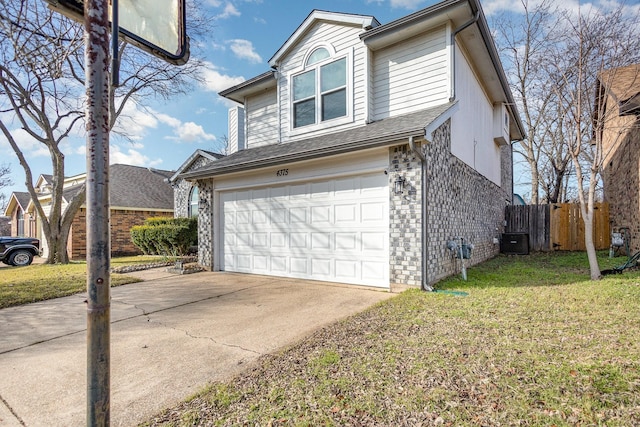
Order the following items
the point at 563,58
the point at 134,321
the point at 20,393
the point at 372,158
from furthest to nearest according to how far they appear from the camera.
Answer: the point at 563,58
the point at 372,158
the point at 134,321
the point at 20,393

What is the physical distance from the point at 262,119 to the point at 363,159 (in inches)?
204

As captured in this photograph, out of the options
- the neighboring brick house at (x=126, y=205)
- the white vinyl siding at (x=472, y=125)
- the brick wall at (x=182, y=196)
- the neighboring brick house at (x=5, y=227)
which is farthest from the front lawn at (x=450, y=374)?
the neighboring brick house at (x=5, y=227)

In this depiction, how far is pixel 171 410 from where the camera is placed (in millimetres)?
2418

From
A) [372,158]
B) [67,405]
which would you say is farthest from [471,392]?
[372,158]

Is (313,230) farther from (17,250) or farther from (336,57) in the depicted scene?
(17,250)

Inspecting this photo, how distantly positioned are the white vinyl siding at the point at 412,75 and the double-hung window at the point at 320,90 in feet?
2.87

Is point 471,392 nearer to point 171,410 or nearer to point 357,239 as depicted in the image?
point 171,410

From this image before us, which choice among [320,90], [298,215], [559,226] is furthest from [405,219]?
[559,226]

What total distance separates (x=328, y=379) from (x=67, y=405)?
2.06 metres

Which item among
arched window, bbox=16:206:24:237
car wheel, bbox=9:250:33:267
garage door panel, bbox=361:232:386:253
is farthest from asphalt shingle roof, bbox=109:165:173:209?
garage door panel, bbox=361:232:386:253

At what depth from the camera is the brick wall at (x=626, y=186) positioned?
28.2ft

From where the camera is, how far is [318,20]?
860 cm

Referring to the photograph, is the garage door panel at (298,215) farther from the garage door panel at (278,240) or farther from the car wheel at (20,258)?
the car wheel at (20,258)

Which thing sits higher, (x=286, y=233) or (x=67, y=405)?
(x=286, y=233)
